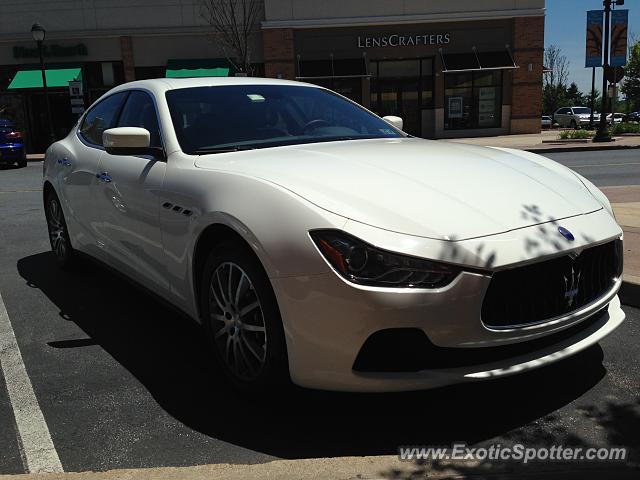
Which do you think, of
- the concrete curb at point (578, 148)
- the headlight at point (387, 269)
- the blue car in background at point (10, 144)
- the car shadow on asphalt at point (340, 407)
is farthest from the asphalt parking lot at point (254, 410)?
the blue car in background at point (10, 144)

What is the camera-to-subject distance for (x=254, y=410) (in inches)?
113

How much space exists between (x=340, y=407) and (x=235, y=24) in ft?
83.7

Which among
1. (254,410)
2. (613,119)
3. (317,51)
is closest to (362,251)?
(254,410)

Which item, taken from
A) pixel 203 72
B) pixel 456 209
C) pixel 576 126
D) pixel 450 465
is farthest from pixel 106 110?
pixel 576 126

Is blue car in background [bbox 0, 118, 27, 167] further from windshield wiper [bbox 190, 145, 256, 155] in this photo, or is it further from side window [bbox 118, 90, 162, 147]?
windshield wiper [bbox 190, 145, 256, 155]

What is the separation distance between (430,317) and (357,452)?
669 millimetres

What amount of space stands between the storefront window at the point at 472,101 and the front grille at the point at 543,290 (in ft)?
89.7

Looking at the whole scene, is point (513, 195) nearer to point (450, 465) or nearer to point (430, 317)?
point (430, 317)

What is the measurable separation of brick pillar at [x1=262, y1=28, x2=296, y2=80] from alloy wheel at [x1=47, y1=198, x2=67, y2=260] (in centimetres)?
2275

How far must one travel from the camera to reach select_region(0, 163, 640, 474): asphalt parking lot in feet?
8.32

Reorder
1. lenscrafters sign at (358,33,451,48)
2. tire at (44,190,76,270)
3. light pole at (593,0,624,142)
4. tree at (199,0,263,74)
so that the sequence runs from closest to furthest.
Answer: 1. tire at (44,190,76,270)
2. light pole at (593,0,624,142)
3. tree at (199,0,263,74)
4. lenscrafters sign at (358,33,451,48)

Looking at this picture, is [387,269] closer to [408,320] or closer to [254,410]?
[408,320]

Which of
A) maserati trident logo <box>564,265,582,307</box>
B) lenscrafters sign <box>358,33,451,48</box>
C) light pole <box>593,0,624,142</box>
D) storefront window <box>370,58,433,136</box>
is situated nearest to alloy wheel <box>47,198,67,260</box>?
maserati trident logo <box>564,265,582,307</box>

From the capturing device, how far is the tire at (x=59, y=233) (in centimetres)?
524
